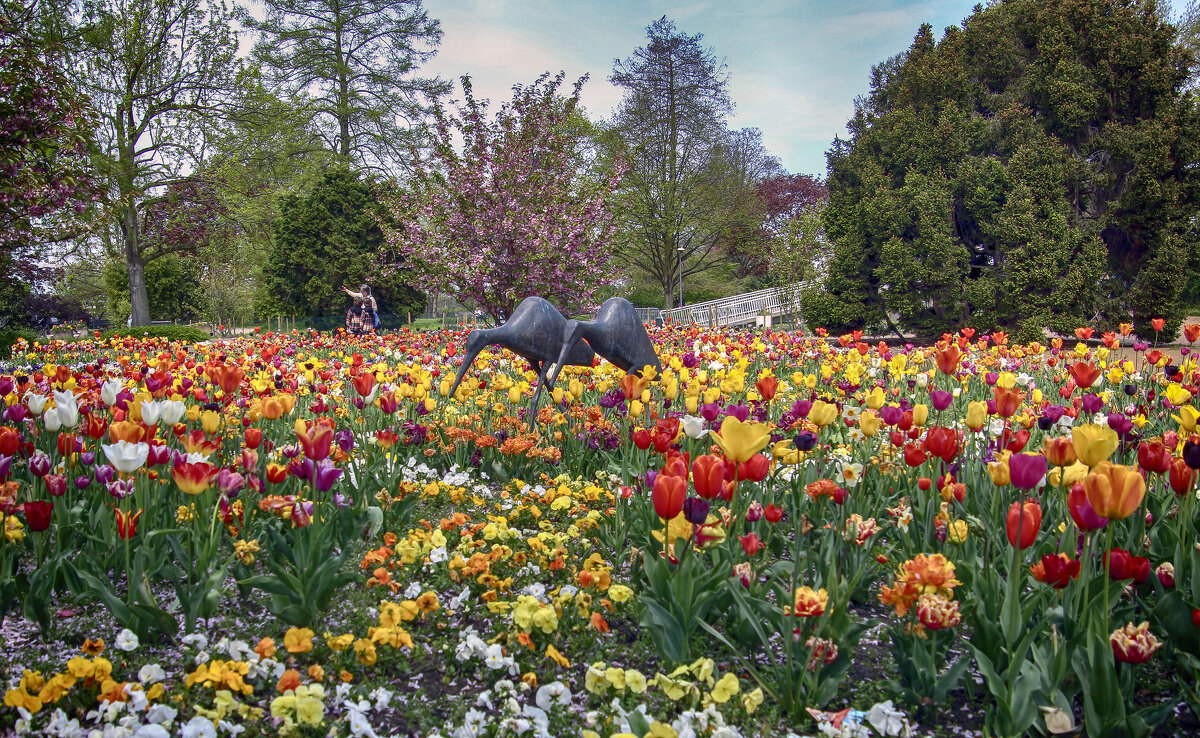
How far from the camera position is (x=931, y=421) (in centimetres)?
518

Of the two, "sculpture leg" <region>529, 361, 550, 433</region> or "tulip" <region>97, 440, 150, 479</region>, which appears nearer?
"tulip" <region>97, 440, 150, 479</region>

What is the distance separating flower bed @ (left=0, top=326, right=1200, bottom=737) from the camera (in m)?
1.80

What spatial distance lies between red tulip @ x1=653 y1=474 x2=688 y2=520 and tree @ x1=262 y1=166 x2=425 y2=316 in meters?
23.5

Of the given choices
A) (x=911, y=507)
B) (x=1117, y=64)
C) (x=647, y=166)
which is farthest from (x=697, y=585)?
(x=647, y=166)

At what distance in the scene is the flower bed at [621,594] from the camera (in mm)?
1798

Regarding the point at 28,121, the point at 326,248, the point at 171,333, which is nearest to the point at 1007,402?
the point at 28,121

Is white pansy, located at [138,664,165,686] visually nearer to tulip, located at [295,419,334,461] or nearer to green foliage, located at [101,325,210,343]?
tulip, located at [295,419,334,461]

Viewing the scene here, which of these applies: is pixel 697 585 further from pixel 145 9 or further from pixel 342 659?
pixel 145 9

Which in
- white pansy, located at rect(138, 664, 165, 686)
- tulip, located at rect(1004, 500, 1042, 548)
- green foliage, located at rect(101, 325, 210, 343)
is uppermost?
green foliage, located at rect(101, 325, 210, 343)

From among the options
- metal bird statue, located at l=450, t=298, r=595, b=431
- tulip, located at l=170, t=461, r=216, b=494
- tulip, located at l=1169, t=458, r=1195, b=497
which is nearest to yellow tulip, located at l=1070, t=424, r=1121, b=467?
tulip, located at l=1169, t=458, r=1195, b=497

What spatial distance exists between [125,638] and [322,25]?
34.2 m

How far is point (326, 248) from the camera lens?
24.5 meters

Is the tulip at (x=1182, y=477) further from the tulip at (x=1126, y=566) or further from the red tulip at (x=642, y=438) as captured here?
the red tulip at (x=642, y=438)

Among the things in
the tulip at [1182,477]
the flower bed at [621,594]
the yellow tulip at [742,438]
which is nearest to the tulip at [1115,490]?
the flower bed at [621,594]
